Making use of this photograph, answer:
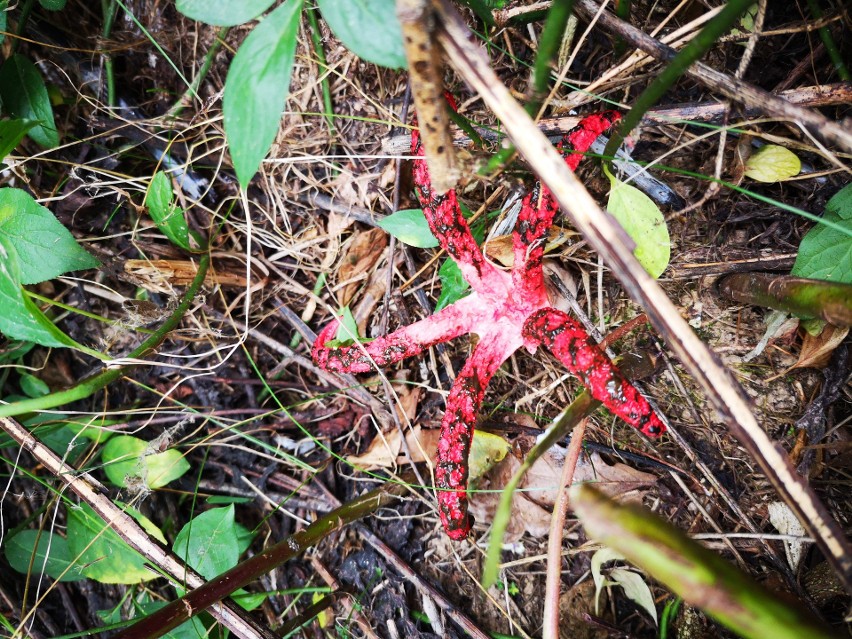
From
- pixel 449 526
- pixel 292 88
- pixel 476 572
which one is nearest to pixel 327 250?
pixel 292 88

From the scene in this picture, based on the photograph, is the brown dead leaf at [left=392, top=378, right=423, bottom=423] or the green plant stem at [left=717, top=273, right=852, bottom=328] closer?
the green plant stem at [left=717, top=273, right=852, bottom=328]

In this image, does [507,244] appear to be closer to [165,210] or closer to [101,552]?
[165,210]

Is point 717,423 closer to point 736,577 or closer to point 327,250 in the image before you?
point 736,577

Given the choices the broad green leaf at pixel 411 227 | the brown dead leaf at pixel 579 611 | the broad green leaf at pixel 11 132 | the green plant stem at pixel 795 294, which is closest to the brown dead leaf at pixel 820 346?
the green plant stem at pixel 795 294

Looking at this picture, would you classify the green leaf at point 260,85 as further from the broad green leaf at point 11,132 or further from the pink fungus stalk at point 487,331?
the broad green leaf at point 11,132

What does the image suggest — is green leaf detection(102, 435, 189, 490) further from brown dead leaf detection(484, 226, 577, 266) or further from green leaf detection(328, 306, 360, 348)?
brown dead leaf detection(484, 226, 577, 266)

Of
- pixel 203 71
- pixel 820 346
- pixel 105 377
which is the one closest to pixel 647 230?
pixel 820 346

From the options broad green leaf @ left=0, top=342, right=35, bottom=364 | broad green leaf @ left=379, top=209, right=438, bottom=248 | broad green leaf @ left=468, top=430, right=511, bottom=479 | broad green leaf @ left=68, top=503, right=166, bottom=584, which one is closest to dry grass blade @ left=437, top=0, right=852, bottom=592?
broad green leaf @ left=379, top=209, right=438, bottom=248

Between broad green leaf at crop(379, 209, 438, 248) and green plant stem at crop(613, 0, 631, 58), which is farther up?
green plant stem at crop(613, 0, 631, 58)
